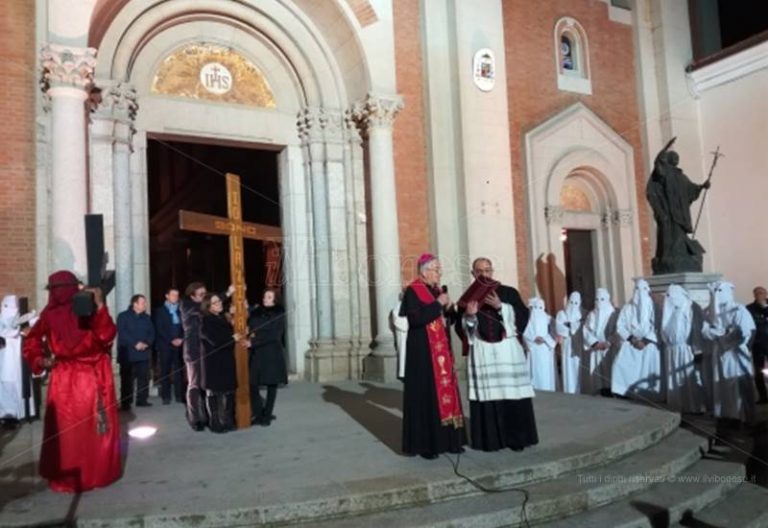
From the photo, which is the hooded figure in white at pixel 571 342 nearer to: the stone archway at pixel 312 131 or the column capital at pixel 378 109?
the stone archway at pixel 312 131

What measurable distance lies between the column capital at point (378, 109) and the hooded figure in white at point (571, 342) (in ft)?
14.5

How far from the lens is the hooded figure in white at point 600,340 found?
977cm

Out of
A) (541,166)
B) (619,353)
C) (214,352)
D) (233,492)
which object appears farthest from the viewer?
(541,166)

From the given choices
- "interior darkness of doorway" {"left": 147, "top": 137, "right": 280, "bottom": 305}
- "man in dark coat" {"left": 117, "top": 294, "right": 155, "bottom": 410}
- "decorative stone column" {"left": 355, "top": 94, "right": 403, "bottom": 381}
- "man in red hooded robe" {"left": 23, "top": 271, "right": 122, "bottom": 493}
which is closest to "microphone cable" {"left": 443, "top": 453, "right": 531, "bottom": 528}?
"man in red hooded robe" {"left": 23, "top": 271, "right": 122, "bottom": 493}

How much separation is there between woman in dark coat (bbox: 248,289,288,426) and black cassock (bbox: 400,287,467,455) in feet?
7.14

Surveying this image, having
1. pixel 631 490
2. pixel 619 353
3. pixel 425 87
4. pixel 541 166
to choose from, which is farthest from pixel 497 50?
pixel 631 490

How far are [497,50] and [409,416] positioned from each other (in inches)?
367

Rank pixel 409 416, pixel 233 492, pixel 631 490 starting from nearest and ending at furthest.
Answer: pixel 233 492 → pixel 631 490 → pixel 409 416

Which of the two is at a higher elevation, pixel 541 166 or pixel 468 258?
pixel 541 166

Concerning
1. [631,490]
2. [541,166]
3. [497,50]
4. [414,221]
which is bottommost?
[631,490]

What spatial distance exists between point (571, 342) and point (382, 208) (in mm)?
3871

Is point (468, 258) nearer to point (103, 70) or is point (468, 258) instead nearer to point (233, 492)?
point (103, 70)

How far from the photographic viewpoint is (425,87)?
1260 cm

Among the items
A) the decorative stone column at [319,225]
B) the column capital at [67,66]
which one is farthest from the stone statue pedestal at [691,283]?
the column capital at [67,66]
